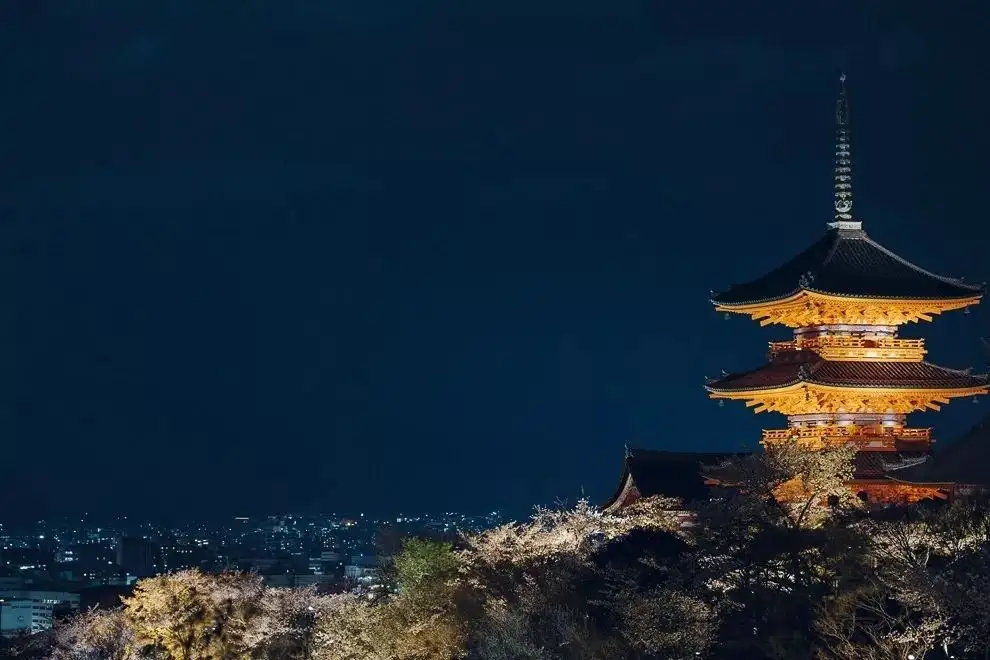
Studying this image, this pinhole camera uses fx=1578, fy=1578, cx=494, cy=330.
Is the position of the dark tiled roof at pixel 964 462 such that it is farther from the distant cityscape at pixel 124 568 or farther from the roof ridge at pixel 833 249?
the distant cityscape at pixel 124 568

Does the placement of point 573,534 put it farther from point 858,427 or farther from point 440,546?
point 858,427

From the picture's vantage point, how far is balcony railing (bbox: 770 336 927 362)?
33.2 meters

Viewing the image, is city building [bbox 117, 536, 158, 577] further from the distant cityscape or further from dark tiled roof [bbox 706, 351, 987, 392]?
dark tiled roof [bbox 706, 351, 987, 392]

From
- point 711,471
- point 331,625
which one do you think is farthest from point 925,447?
point 331,625

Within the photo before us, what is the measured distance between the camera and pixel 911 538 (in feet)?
75.6

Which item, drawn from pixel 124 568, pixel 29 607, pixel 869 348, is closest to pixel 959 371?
pixel 869 348

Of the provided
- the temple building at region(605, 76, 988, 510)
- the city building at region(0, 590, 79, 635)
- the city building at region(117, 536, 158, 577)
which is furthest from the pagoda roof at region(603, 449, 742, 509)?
the city building at region(117, 536, 158, 577)

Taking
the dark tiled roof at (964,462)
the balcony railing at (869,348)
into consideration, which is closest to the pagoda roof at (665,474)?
the balcony railing at (869,348)

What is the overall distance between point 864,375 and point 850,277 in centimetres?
217

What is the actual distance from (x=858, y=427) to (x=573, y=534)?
6.96 meters

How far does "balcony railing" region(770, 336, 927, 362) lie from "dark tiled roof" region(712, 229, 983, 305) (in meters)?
1.11

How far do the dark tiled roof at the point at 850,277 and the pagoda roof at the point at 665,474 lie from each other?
3.61 m

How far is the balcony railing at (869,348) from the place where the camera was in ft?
109

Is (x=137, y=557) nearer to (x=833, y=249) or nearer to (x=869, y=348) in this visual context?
(x=833, y=249)
